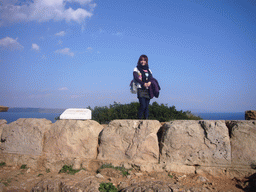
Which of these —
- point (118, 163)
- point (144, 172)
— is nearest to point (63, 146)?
point (118, 163)

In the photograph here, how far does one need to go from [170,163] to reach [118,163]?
108cm

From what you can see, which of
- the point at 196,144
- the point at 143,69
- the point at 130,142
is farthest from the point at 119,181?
the point at 143,69

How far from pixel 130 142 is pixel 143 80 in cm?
200

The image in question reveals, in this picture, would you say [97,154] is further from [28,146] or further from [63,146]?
[28,146]

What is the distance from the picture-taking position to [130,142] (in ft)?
13.2

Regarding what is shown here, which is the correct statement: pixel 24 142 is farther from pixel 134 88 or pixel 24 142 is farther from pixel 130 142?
pixel 134 88

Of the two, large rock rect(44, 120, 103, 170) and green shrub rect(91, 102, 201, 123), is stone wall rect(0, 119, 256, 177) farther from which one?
green shrub rect(91, 102, 201, 123)

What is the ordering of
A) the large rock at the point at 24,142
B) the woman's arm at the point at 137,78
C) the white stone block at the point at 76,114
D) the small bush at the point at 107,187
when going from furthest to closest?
the woman's arm at the point at 137,78, the white stone block at the point at 76,114, the large rock at the point at 24,142, the small bush at the point at 107,187

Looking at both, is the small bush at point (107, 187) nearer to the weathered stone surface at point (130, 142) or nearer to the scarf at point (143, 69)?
the weathered stone surface at point (130, 142)

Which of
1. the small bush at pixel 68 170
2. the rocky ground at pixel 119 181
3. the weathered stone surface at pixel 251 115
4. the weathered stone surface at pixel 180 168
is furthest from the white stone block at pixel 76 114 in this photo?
the weathered stone surface at pixel 251 115

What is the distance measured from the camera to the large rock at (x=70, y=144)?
13.8 ft

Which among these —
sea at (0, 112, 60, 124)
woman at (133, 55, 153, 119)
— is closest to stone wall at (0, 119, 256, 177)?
sea at (0, 112, 60, 124)

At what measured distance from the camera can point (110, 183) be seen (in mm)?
3338

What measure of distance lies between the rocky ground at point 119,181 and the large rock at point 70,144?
13.4 inches
